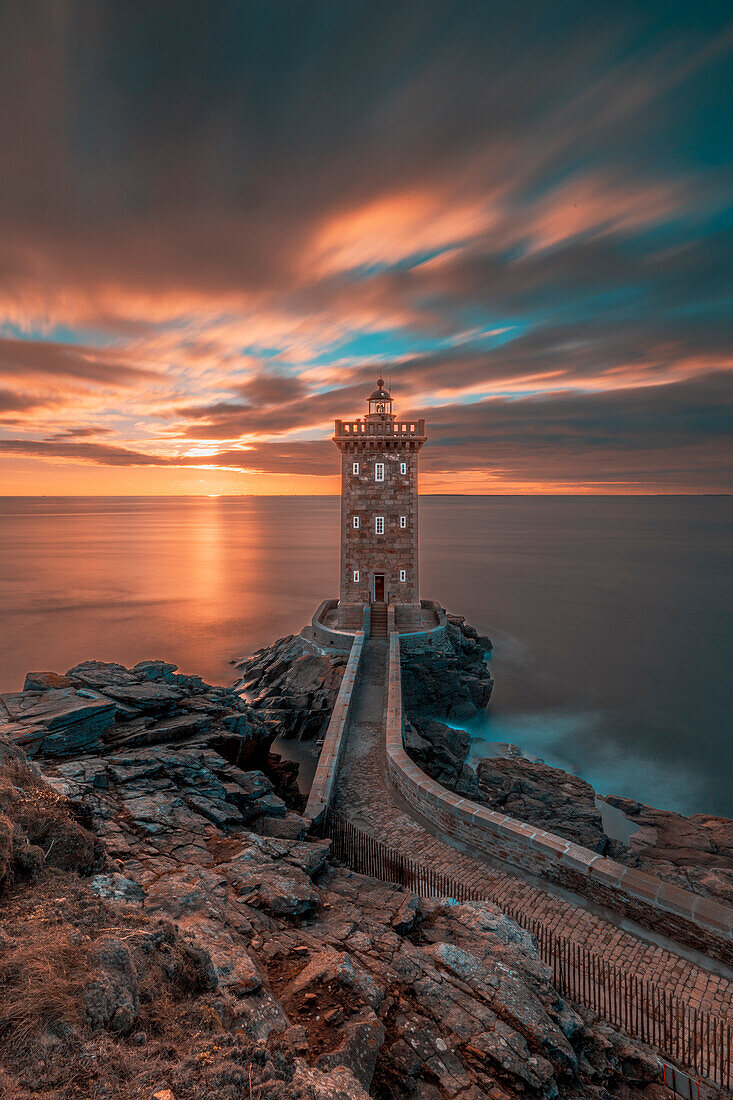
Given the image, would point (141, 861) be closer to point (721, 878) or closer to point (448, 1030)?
point (448, 1030)

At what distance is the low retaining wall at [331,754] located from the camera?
985 centimetres

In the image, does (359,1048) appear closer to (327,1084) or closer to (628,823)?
(327,1084)

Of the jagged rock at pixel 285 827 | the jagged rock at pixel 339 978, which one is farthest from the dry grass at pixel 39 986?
the jagged rock at pixel 285 827

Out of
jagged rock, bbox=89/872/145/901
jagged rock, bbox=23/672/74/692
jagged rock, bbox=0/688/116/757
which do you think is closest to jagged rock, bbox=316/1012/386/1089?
jagged rock, bbox=89/872/145/901

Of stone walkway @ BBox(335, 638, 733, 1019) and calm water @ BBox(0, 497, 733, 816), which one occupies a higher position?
stone walkway @ BBox(335, 638, 733, 1019)

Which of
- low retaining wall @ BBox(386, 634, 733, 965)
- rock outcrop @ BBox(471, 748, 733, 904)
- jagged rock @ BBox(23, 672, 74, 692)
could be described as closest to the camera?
low retaining wall @ BBox(386, 634, 733, 965)

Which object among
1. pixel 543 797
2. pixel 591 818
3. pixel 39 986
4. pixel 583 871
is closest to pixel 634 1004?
pixel 583 871

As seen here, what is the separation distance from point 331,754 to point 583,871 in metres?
5.72

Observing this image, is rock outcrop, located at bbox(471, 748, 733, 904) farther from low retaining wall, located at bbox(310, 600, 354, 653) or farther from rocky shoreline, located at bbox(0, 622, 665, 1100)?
rocky shoreline, located at bbox(0, 622, 665, 1100)

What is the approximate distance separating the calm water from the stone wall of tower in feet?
26.0

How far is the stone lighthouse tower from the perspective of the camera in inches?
909

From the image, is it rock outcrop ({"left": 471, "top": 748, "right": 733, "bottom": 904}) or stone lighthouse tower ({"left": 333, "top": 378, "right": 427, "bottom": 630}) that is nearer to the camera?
rock outcrop ({"left": 471, "top": 748, "right": 733, "bottom": 904})

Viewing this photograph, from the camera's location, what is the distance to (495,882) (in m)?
8.12

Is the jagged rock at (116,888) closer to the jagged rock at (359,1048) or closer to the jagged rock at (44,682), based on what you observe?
the jagged rock at (359,1048)
